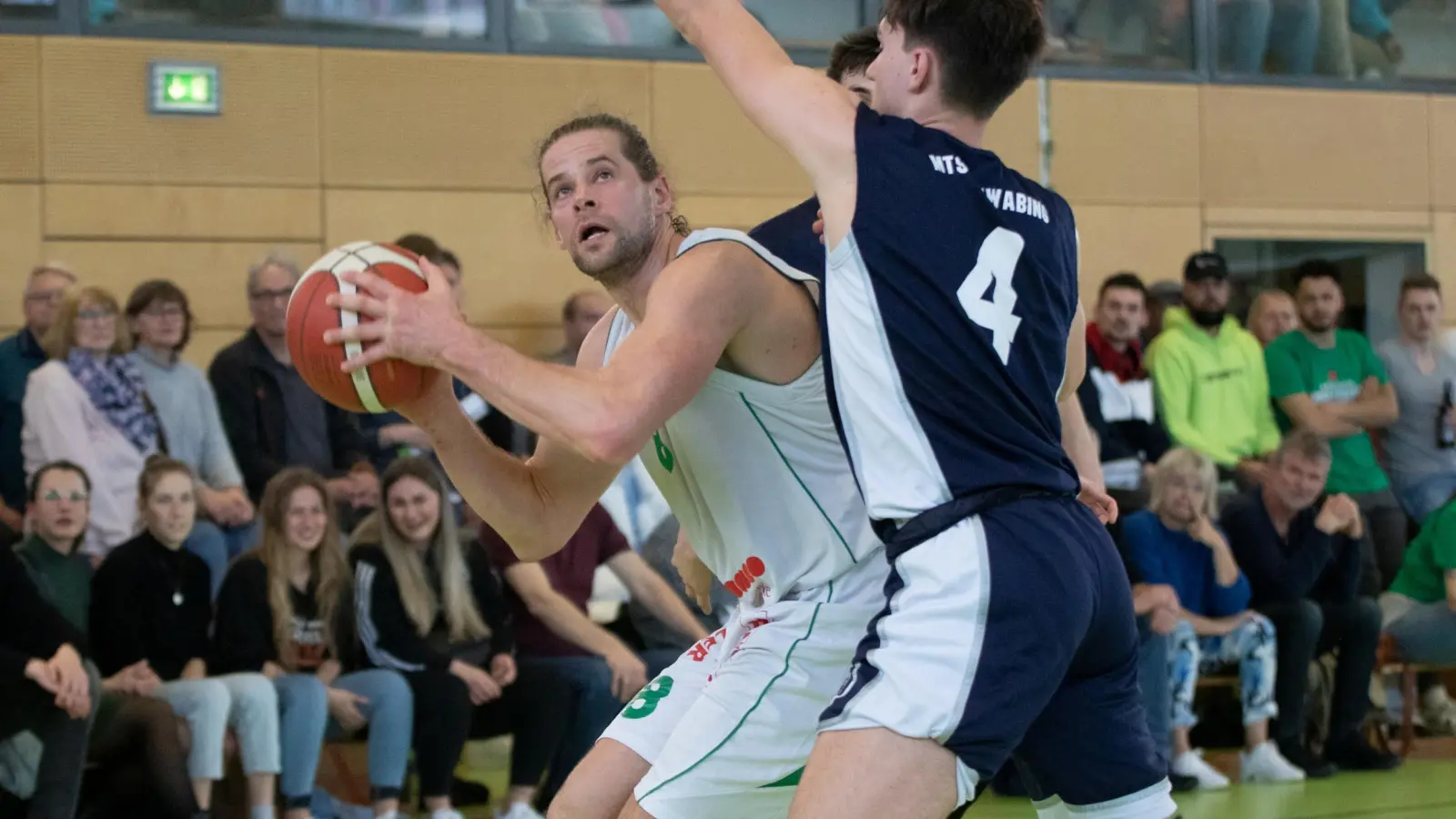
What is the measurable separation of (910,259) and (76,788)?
4.41 meters

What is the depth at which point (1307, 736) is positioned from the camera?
27.9 ft

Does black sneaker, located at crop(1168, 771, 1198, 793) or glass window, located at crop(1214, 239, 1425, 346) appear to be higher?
glass window, located at crop(1214, 239, 1425, 346)

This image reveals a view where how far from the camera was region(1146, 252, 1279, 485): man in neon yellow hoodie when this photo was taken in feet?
28.2

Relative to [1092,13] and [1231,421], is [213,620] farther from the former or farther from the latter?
[1092,13]

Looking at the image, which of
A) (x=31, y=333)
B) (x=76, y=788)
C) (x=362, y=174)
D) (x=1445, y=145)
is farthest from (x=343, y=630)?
(x=1445, y=145)

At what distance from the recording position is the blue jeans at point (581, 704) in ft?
23.0

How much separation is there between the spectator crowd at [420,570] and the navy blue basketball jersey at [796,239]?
3647 mm

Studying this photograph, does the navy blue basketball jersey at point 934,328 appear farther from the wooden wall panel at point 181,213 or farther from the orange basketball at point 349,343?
the wooden wall panel at point 181,213

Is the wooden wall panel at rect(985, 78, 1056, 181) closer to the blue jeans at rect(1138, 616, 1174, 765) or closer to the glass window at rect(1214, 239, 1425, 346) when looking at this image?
the glass window at rect(1214, 239, 1425, 346)

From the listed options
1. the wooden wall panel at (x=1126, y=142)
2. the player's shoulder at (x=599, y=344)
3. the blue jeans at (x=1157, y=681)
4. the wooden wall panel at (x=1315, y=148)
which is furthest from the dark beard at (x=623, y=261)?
the wooden wall panel at (x=1315, y=148)

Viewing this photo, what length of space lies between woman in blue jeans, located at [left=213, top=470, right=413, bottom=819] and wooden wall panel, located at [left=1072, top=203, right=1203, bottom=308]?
538 cm

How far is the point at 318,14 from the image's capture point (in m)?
9.22

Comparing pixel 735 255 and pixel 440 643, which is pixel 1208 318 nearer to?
pixel 440 643

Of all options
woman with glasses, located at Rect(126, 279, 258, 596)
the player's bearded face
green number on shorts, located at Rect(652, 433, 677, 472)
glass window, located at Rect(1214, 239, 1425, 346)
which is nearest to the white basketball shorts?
green number on shorts, located at Rect(652, 433, 677, 472)
